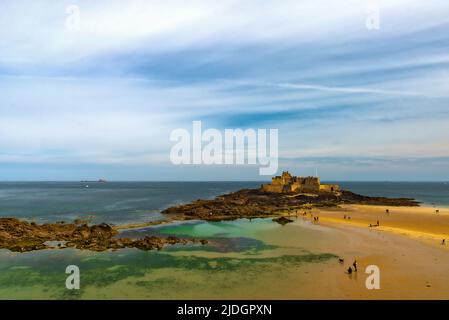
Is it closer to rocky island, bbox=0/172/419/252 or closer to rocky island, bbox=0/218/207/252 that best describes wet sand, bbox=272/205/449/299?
rocky island, bbox=0/172/419/252

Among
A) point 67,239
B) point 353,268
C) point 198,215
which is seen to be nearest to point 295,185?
point 198,215

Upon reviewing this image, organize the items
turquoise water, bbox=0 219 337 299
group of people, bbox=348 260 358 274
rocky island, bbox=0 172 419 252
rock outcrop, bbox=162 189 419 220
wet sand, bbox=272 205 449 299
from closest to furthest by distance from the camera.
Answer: wet sand, bbox=272 205 449 299 → turquoise water, bbox=0 219 337 299 → group of people, bbox=348 260 358 274 → rocky island, bbox=0 172 419 252 → rock outcrop, bbox=162 189 419 220

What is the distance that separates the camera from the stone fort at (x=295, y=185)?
10781cm

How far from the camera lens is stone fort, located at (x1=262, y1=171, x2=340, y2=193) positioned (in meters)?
108

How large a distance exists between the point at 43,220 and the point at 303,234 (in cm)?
4546

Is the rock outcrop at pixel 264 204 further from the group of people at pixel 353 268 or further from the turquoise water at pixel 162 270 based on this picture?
the group of people at pixel 353 268

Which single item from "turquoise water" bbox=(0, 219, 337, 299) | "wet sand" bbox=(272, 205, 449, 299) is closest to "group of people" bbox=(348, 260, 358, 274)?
"wet sand" bbox=(272, 205, 449, 299)

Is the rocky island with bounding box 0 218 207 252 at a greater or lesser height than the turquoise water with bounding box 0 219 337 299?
greater

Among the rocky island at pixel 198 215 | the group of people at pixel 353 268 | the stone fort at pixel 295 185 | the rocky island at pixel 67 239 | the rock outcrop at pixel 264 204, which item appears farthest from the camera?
the stone fort at pixel 295 185

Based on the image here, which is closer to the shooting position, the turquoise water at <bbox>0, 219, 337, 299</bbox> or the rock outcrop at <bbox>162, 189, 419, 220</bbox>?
the turquoise water at <bbox>0, 219, 337, 299</bbox>

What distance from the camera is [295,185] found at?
10850 cm

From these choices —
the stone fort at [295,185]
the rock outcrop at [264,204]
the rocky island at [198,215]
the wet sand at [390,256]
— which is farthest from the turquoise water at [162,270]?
the stone fort at [295,185]

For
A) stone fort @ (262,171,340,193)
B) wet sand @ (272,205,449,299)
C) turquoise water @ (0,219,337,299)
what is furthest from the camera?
stone fort @ (262,171,340,193)

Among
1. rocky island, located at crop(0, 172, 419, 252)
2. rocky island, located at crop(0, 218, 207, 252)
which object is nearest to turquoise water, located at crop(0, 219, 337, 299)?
rocky island, located at crop(0, 218, 207, 252)
